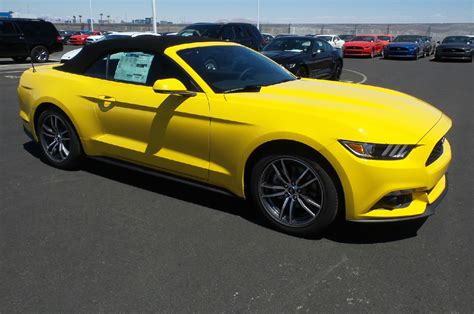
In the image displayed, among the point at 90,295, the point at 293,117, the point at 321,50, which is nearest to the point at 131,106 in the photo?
the point at 293,117

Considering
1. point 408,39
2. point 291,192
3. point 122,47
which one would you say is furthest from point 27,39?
point 408,39

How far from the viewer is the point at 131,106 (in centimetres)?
407

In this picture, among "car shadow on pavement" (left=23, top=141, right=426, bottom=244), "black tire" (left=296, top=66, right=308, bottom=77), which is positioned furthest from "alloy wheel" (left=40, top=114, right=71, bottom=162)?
"black tire" (left=296, top=66, right=308, bottom=77)

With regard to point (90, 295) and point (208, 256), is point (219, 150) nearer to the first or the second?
point (208, 256)

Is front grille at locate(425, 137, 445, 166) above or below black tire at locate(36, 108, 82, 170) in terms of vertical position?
above

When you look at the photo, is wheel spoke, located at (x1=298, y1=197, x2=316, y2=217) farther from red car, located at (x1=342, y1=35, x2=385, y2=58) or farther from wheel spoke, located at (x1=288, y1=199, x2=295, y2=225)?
red car, located at (x1=342, y1=35, x2=385, y2=58)

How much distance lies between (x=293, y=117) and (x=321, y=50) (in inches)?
393

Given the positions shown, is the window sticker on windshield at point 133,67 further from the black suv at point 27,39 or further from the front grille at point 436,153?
the black suv at point 27,39

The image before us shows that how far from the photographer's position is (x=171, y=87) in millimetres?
3561

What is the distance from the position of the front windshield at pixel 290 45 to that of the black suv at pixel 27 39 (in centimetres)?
1049

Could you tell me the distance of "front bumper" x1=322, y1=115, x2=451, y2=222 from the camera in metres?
3.02

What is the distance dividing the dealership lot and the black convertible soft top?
4.18ft

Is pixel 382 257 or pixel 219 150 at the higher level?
pixel 219 150

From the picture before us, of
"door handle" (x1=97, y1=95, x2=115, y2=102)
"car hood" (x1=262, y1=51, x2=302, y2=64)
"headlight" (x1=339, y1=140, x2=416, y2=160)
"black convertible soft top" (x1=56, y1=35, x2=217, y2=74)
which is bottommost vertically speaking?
"car hood" (x1=262, y1=51, x2=302, y2=64)
